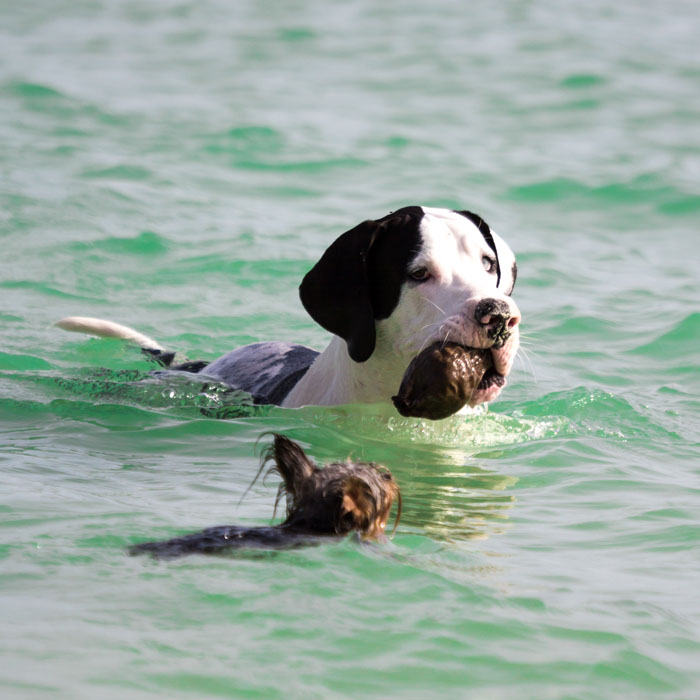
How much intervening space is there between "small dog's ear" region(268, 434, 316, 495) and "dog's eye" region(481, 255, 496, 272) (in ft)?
5.78

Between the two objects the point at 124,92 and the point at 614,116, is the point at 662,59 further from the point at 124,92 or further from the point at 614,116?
the point at 124,92

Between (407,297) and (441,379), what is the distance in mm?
525

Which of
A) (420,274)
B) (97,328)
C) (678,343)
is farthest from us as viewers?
(678,343)

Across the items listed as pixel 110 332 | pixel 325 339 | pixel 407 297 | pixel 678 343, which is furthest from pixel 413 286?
pixel 678 343

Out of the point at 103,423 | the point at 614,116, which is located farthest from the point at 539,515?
the point at 614,116

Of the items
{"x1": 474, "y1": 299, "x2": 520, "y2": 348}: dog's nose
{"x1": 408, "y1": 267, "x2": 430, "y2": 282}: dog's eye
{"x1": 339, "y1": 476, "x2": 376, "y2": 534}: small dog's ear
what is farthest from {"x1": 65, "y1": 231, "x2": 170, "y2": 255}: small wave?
{"x1": 339, "y1": 476, "x2": 376, "y2": 534}: small dog's ear

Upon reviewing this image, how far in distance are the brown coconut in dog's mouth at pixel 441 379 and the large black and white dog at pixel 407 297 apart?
0.06m

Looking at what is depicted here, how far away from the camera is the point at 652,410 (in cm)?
701

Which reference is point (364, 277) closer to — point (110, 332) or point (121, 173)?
point (110, 332)

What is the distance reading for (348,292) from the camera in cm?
538

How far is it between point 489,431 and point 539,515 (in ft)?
4.13

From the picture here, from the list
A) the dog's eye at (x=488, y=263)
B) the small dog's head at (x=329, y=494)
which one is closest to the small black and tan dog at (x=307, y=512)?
the small dog's head at (x=329, y=494)

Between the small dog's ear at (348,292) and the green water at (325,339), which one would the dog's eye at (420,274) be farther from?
the green water at (325,339)

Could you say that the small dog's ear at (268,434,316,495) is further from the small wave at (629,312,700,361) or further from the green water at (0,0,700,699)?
the small wave at (629,312,700,361)
